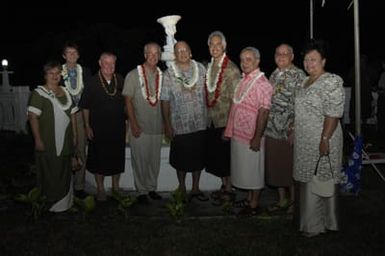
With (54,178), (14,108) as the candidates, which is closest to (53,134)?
(54,178)

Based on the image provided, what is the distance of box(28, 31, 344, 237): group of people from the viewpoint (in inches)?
204

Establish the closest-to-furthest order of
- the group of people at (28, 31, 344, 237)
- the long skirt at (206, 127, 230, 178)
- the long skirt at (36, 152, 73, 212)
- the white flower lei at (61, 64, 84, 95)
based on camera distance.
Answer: the group of people at (28, 31, 344, 237) → the long skirt at (36, 152, 73, 212) → the long skirt at (206, 127, 230, 178) → the white flower lei at (61, 64, 84, 95)

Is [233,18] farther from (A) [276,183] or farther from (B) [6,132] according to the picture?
(A) [276,183]

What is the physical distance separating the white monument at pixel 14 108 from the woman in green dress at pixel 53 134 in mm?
7691

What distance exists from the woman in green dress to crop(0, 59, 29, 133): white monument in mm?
7691

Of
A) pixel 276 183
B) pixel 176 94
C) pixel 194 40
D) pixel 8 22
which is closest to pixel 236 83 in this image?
pixel 176 94

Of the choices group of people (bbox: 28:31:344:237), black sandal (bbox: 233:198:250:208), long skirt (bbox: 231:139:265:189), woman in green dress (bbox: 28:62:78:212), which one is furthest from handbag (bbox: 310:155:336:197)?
woman in green dress (bbox: 28:62:78:212)

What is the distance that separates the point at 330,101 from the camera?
4844 millimetres

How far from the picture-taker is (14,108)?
Result: 44.0ft

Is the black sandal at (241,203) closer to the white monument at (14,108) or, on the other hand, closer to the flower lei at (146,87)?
the flower lei at (146,87)

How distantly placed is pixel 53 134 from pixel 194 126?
60.3 inches

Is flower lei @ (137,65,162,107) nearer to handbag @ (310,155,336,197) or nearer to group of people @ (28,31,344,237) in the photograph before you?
group of people @ (28,31,344,237)

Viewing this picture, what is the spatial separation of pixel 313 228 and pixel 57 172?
272 cm

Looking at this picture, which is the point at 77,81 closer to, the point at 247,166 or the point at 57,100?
the point at 57,100
